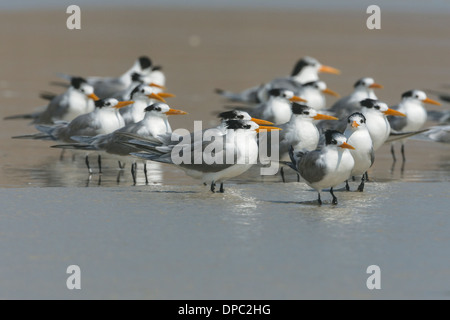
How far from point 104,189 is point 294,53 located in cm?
1348

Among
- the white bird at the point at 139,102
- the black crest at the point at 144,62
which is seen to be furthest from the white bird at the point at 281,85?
the white bird at the point at 139,102

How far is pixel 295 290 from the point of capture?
453cm

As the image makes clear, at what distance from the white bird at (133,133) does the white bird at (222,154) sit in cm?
69

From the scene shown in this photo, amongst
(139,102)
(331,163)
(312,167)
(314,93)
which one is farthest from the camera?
(314,93)

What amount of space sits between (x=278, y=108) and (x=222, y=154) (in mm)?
2999

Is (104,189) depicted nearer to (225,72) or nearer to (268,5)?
(225,72)

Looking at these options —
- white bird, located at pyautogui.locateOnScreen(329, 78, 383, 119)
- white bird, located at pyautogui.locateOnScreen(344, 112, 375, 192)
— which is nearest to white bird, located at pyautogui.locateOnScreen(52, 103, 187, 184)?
white bird, located at pyautogui.locateOnScreen(344, 112, 375, 192)

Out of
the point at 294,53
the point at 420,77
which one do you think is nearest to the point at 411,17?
the point at 294,53

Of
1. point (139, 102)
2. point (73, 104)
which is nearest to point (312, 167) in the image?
point (139, 102)

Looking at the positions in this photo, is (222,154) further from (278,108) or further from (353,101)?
(353,101)

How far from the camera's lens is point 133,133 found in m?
7.93

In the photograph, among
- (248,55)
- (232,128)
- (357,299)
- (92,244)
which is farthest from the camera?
(248,55)

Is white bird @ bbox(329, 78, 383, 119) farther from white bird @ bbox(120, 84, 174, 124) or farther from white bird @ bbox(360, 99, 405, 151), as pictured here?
white bird @ bbox(120, 84, 174, 124)

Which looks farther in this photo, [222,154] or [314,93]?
[314,93]
